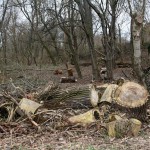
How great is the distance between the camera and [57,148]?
6211mm

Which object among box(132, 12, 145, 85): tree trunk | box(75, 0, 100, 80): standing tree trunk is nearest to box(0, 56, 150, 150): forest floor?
box(132, 12, 145, 85): tree trunk

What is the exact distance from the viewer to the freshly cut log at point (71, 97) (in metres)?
9.25

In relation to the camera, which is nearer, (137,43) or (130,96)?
(130,96)

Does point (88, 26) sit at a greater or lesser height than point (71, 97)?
greater

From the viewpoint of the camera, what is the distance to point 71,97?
31.5 ft

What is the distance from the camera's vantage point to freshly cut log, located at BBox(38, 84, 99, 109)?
9.25m

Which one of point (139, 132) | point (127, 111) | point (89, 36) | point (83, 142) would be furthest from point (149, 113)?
point (89, 36)

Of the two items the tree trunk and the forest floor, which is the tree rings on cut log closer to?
the forest floor

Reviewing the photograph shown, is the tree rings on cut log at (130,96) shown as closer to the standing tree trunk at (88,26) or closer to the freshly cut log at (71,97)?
the freshly cut log at (71,97)

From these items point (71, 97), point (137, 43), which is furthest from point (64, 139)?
point (137, 43)

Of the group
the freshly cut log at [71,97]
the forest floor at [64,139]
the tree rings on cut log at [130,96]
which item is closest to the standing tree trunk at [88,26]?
the freshly cut log at [71,97]

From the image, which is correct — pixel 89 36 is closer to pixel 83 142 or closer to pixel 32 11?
pixel 83 142

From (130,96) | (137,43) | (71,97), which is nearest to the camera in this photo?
(130,96)

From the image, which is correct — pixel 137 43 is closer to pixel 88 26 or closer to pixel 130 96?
pixel 130 96
